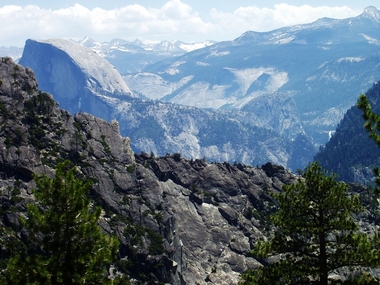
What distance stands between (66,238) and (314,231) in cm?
1953

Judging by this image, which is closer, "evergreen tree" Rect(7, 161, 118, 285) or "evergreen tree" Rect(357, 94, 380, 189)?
"evergreen tree" Rect(357, 94, 380, 189)

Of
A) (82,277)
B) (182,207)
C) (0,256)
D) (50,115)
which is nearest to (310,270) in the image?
(82,277)

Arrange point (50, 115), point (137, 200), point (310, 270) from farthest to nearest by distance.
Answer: point (50, 115)
point (137, 200)
point (310, 270)

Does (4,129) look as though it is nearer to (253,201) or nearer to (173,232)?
(173,232)

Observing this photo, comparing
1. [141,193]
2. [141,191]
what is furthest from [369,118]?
[141,191]

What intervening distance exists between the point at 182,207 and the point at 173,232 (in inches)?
598

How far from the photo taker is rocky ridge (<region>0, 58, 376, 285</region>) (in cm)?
11631

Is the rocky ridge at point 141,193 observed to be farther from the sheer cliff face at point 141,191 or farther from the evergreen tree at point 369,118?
the evergreen tree at point 369,118

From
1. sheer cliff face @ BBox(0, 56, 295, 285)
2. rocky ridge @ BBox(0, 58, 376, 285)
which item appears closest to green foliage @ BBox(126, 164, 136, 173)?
sheer cliff face @ BBox(0, 56, 295, 285)

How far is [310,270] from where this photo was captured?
42.0m

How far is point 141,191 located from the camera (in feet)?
452

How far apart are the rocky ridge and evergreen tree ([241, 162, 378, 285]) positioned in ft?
232

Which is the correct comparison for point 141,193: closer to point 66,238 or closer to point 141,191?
point 141,191

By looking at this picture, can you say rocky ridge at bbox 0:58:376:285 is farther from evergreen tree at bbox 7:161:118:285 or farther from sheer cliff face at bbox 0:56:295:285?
evergreen tree at bbox 7:161:118:285
